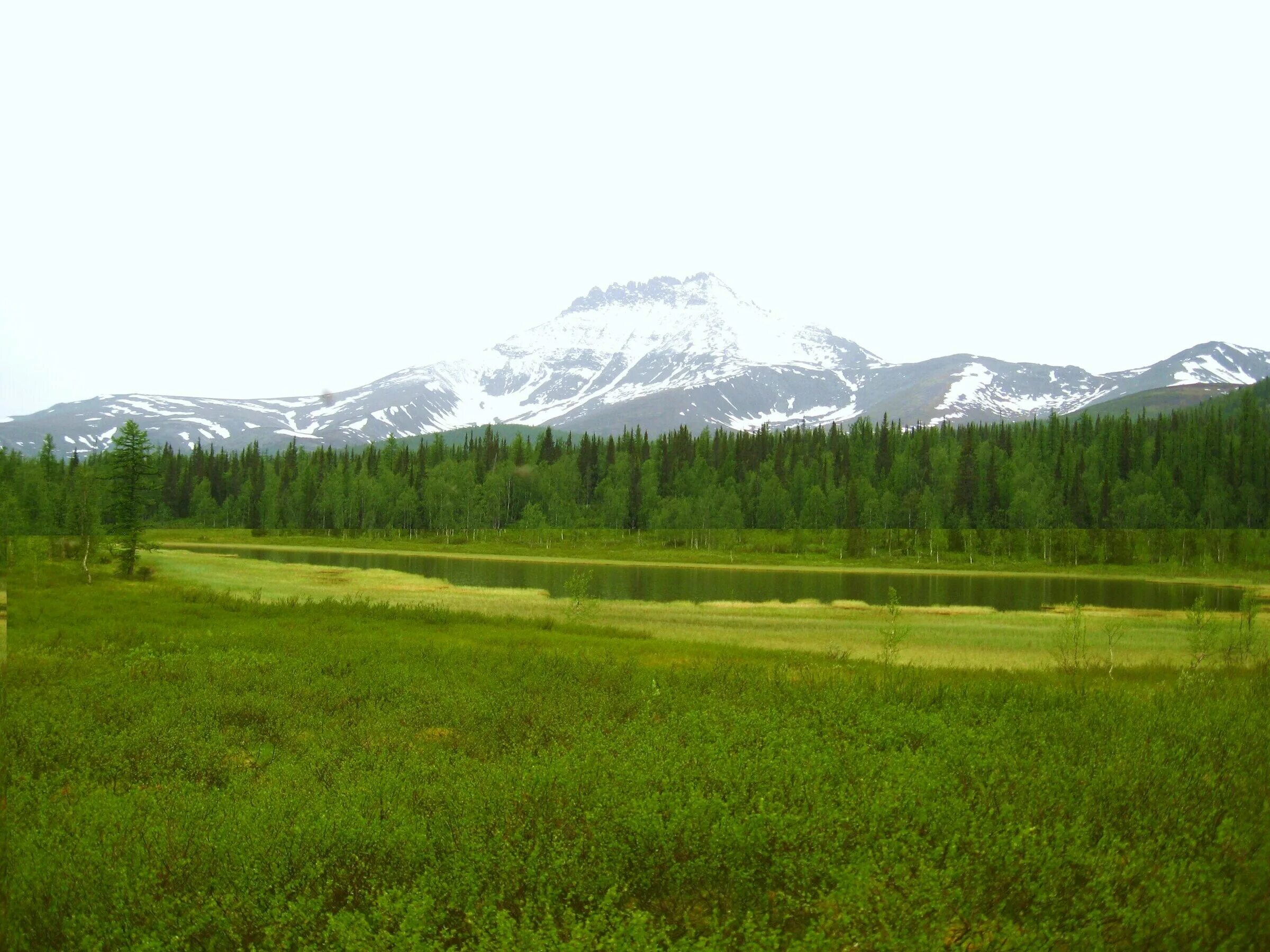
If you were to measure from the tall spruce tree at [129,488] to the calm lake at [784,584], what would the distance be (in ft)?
84.8

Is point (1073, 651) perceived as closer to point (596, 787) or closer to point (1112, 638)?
point (1112, 638)

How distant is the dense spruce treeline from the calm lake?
114 feet

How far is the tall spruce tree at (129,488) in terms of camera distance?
4881cm

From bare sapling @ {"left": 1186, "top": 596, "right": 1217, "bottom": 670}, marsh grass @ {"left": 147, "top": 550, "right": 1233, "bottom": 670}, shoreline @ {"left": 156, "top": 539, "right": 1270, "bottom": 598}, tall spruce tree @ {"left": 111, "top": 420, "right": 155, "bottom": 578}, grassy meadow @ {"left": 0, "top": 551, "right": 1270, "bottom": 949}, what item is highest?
tall spruce tree @ {"left": 111, "top": 420, "right": 155, "bottom": 578}

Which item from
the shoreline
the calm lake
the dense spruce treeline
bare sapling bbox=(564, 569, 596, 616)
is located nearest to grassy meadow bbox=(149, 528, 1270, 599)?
the shoreline

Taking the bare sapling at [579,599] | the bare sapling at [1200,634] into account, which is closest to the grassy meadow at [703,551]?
the bare sapling at [579,599]

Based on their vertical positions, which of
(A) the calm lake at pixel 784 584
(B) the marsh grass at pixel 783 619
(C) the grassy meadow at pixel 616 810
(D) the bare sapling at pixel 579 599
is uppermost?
(C) the grassy meadow at pixel 616 810

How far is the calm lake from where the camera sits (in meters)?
62.6

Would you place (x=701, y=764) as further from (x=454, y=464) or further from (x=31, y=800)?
(x=454, y=464)

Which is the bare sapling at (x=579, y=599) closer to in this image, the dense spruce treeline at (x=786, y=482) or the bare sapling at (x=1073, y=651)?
the bare sapling at (x=1073, y=651)

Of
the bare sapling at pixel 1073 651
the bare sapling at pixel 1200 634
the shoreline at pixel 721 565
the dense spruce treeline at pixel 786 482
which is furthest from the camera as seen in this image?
the dense spruce treeline at pixel 786 482

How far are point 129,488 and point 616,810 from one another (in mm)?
51397

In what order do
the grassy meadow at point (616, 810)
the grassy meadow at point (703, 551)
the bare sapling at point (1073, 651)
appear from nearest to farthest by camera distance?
the grassy meadow at point (616, 810)
the bare sapling at point (1073, 651)
the grassy meadow at point (703, 551)

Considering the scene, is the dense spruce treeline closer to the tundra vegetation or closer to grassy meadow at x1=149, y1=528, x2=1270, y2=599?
grassy meadow at x1=149, y1=528, x2=1270, y2=599
